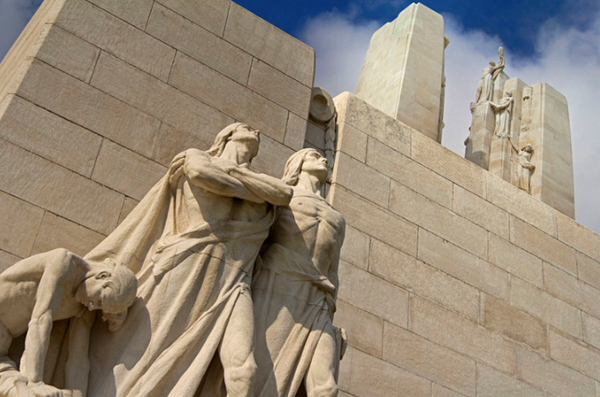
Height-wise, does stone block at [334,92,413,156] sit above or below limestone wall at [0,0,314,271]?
above

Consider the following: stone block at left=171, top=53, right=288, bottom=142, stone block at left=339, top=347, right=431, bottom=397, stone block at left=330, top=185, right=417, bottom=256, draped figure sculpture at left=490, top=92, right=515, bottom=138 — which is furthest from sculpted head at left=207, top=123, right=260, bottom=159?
draped figure sculpture at left=490, top=92, right=515, bottom=138

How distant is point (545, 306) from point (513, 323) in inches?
25.3

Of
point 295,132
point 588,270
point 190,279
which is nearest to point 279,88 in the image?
point 295,132

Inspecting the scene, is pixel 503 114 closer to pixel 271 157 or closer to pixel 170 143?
pixel 271 157

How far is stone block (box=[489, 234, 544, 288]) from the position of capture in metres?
9.12

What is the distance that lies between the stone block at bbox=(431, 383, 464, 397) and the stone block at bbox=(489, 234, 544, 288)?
181cm

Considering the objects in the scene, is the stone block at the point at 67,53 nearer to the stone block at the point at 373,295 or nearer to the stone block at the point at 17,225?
the stone block at the point at 17,225

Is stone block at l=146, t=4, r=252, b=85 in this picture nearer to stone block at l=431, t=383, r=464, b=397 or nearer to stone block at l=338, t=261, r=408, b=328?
stone block at l=338, t=261, r=408, b=328

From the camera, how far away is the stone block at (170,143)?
673 centimetres

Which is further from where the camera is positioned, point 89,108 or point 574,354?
point 574,354

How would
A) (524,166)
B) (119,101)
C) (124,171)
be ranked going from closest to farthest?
(124,171) < (119,101) < (524,166)

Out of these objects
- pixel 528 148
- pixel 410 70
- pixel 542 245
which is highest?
pixel 410 70

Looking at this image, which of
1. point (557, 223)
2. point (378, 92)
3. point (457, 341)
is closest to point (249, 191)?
point (457, 341)

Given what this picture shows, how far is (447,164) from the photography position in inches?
367
